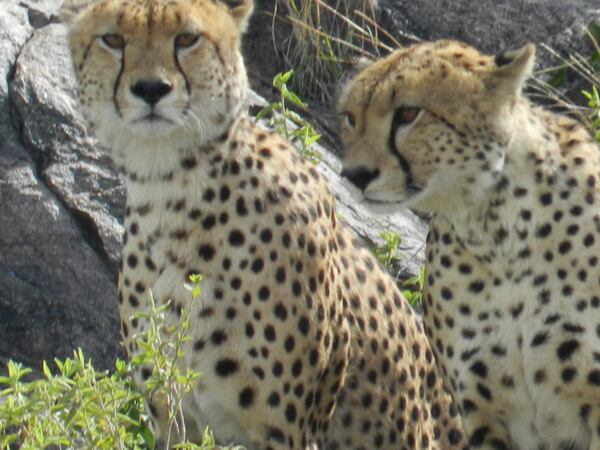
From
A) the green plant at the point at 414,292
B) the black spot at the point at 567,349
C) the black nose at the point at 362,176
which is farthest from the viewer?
the green plant at the point at 414,292

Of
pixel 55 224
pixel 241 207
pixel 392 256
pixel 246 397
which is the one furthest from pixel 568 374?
pixel 55 224

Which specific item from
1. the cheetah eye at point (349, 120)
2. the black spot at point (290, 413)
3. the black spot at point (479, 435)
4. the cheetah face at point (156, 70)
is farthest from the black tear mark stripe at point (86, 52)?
the black spot at point (479, 435)

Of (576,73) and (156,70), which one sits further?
(576,73)

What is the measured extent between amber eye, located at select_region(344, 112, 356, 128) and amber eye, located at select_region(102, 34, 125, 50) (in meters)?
0.68

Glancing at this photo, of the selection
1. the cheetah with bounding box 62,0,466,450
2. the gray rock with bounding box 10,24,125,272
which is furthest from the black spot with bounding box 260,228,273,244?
the gray rock with bounding box 10,24,125,272

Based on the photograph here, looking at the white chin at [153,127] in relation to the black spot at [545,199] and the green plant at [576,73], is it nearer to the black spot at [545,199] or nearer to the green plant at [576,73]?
the black spot at [545,199]

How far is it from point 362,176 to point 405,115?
0.20m

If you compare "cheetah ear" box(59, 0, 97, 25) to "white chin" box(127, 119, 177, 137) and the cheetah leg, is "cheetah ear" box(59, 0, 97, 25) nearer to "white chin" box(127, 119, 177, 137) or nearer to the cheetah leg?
"white chin" box(127, 119, 177, 137)

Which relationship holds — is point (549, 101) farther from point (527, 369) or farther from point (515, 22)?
point (527, 369)

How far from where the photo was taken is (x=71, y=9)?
5.59 meters

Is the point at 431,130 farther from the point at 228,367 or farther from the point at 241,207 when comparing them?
the point at 228,367

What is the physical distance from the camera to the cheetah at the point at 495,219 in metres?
4.89

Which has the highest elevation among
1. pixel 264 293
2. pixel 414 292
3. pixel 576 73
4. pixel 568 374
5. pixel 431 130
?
pixel 431 130

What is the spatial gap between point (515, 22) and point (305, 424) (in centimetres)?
346
